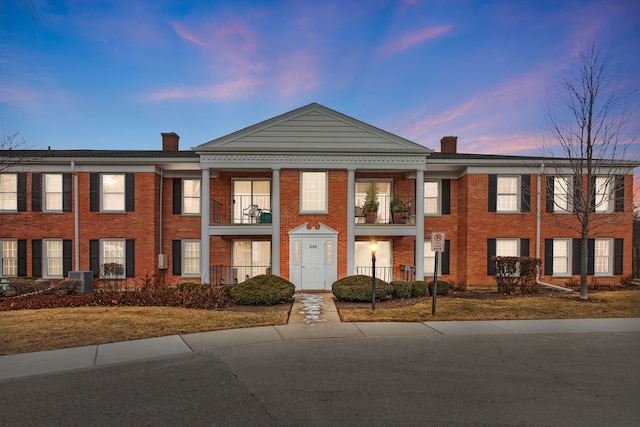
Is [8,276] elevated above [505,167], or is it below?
below

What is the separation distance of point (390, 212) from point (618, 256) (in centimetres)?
1154

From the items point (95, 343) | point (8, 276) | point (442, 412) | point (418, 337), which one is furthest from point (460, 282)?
point (8, 276)

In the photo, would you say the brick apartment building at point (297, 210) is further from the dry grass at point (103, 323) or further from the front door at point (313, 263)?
the dry grass at point (103, 323)

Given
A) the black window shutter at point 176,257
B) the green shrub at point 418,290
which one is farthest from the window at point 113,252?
the green shrub at point 418,290

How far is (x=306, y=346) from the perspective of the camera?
7.76 metres

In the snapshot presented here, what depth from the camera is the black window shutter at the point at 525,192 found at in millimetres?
17859

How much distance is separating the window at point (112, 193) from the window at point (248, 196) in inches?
211

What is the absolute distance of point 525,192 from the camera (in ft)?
58.4

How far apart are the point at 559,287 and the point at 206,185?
16.8m

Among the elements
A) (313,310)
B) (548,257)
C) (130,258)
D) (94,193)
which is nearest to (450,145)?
(548,257)

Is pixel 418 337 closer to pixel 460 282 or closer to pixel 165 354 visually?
pixel 165 354

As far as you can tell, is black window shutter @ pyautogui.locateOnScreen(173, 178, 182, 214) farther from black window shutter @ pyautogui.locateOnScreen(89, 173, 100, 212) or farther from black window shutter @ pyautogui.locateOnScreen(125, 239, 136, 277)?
black window shutter @ pyautogui.locateOnScreen(89, 173, 100, 212)

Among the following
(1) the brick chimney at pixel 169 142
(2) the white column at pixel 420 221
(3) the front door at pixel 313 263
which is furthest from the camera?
(1) the brick chimney at pixel 169 142

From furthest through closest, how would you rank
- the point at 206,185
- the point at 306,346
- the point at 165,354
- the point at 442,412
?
1. the point at 206,185
2. the point at 306,346
3. the point at 165,354
4. the point at 442,412
